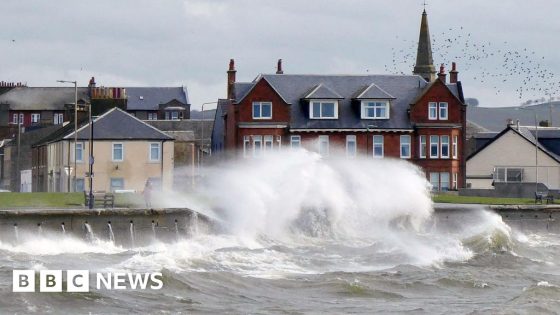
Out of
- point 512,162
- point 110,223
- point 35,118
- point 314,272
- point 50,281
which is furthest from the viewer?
point 35,118

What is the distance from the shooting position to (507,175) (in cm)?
9462

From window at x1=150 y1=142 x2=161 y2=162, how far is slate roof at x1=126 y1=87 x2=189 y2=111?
2232 inches

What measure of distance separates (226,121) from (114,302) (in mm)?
59006

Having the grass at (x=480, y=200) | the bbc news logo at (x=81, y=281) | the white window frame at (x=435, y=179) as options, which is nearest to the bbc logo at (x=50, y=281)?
the bbc news logo at (x=81, y=281)

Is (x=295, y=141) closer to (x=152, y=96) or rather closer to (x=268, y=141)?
(x=268, y=141)

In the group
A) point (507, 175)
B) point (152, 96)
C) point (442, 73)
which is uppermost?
point (152, 96)

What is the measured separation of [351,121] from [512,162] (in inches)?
584

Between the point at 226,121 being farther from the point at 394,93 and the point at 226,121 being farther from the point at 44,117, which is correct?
the point at 44,117

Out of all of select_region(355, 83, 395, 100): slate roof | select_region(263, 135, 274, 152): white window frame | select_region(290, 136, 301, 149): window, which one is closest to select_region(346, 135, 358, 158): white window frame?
select_region(355, 83, 395, 100): slate roof

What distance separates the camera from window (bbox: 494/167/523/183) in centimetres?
9419

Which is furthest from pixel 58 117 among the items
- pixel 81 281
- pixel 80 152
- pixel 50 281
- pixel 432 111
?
pixel 50 281

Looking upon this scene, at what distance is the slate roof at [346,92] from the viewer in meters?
85.0

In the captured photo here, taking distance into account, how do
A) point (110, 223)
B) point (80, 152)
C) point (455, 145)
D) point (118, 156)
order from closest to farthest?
1. point (110, 223)
2. point (80, 152)
3. point (118, 156)
4. point (455, 145)

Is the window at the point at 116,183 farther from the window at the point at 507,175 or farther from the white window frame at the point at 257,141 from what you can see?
the window at the point at 507,175
